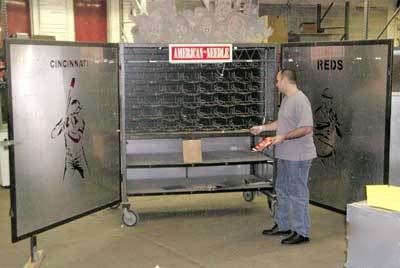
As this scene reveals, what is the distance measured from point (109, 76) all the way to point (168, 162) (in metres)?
1.14

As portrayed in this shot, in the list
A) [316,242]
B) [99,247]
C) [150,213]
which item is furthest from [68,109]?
[316,242]

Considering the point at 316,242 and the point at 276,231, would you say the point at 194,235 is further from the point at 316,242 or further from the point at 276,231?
the point at 316,242

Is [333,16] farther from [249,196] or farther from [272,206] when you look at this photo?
[272,206]

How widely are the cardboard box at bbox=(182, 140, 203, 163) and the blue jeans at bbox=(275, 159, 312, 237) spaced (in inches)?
36.0

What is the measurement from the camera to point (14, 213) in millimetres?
3588

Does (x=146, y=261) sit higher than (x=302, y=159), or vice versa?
(x=302, y=159)

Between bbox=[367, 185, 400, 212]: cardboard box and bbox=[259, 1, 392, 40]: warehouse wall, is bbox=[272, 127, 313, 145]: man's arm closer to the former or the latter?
bbox=[367, 185, 400, 212]: cardboard box

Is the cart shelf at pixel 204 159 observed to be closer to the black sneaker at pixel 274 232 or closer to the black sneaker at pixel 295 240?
the black sneaker at pixel 274 232

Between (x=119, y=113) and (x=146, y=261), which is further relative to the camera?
(x=119, y=113)

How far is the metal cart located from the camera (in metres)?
5.37

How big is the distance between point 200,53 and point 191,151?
1.00 metres

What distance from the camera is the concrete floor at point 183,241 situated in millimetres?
4273

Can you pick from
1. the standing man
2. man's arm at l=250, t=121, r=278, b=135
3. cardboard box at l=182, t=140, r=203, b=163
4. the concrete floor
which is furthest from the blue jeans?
cardboard box at l=182, t=140, r=203, b=163

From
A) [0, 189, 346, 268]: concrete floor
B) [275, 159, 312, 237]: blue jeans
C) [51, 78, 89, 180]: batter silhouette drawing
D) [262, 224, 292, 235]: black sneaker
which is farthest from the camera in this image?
[262, 224, 292, 235]: black sneaker
